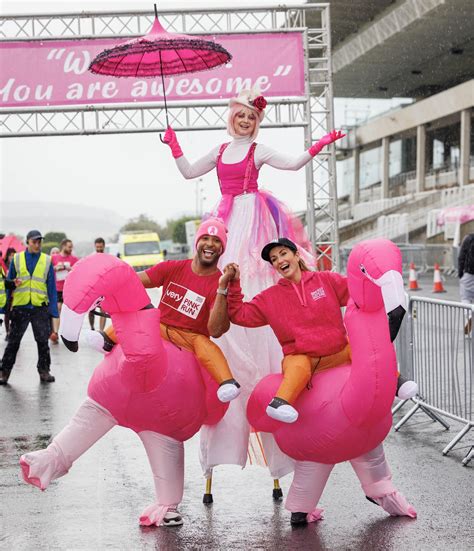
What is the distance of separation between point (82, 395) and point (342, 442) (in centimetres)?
555

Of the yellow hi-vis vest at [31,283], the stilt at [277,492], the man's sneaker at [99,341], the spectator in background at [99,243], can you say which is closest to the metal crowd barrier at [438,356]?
the stilt at [277,492]

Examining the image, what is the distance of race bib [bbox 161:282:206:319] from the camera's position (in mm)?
5238

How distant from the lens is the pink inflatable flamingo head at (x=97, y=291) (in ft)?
15.3

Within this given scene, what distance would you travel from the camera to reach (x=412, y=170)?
52.6 m

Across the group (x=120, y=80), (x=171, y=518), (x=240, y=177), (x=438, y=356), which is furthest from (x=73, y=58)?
(x=171, y=518)

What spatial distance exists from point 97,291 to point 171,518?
1.42 meters

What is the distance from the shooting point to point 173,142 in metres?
6.27

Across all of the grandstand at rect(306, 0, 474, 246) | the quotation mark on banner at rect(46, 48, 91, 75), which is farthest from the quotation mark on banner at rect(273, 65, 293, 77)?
the grandstand at rect(306, 0, 474, 246)

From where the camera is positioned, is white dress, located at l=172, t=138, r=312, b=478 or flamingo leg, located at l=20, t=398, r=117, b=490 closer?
flamingo leg, located at l=20, t=398, r=117, b=490

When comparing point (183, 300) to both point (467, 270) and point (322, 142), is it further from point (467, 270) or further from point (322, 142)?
point (467, 270)

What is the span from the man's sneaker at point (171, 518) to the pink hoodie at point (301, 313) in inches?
44.5

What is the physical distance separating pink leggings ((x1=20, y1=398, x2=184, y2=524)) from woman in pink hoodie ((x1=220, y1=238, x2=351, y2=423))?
85 cm

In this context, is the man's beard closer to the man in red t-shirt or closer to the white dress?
the man in red t-shirt

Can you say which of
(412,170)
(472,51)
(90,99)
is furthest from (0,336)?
(412,170)
